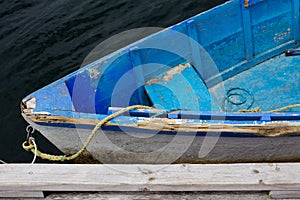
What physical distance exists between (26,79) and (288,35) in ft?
16.3

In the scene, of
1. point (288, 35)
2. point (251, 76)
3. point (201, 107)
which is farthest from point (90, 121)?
point (288, 35)

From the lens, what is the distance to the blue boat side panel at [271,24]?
221 inches

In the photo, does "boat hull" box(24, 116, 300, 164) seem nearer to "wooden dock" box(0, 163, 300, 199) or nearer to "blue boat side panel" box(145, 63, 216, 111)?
"blue boat side panel" box(145, 63, 216, 111)

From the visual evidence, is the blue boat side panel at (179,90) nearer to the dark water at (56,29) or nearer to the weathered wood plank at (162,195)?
the weathered wood plank at (162,195)

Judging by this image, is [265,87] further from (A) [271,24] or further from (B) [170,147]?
(B) [170,147]

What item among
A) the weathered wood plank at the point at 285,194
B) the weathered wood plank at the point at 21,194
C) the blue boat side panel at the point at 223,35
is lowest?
the weathered wood plank at the point at 21,194

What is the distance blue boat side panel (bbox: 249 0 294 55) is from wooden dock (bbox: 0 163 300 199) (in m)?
3.69

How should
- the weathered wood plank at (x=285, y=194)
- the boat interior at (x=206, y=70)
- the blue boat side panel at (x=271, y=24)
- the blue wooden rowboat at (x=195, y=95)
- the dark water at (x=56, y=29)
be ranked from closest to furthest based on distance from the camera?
1. the weathered wood plank at (x=285, y=194)
2. the blue wooden rowboat at (x=195, y=95)
3. the boat interior at (x=206, y=70)
4. the blue boat side panel at (x=271, y=24)
5. the dark water at (x=56, y=29)

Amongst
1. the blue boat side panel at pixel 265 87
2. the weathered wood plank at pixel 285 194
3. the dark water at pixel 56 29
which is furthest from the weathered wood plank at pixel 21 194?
the dark water at pixel 56 29

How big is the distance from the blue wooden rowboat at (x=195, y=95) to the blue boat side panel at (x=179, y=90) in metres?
0.01

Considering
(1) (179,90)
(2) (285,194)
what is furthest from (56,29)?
(2) (285,194)

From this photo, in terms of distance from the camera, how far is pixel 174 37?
5.05 meters

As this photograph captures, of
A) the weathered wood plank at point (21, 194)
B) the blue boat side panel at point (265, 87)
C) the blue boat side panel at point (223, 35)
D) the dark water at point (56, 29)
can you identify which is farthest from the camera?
the dark water at point (56, 29)

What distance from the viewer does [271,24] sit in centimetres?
577
